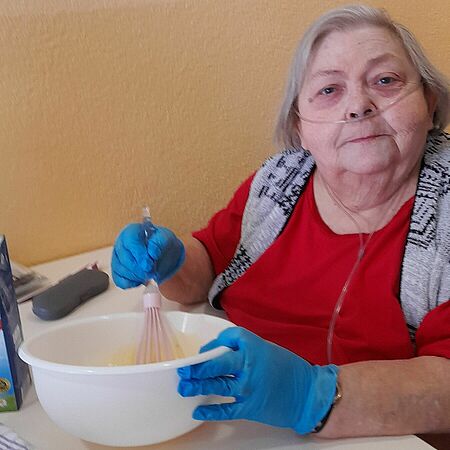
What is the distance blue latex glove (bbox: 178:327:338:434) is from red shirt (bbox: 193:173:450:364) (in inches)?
7.4

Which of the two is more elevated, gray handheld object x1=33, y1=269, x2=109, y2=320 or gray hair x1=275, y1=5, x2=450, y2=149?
gray hair x1=275, y1=5, x2=450, y2=149

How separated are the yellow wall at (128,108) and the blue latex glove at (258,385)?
24.1 inches

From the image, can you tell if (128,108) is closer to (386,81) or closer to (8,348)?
(386,81)

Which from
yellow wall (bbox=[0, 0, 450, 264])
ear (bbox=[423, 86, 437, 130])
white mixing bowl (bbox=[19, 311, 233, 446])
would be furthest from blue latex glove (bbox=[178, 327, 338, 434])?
yellow wall (bbox=[0, 0, 450, 264])

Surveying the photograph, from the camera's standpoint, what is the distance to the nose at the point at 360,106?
0.91m

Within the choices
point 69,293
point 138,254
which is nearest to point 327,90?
point 138,254

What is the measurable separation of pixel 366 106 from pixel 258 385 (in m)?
0.45

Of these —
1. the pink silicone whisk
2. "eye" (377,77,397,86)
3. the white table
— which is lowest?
the white table

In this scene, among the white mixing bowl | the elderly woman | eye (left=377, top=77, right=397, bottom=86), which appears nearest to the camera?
the white mixing bowl

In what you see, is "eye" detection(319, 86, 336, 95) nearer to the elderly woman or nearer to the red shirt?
the elderly woman

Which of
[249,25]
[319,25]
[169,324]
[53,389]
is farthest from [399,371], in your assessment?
[249,25]

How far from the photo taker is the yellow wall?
3.61 ft

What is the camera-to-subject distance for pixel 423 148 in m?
0.95

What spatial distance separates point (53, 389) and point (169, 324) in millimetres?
180
